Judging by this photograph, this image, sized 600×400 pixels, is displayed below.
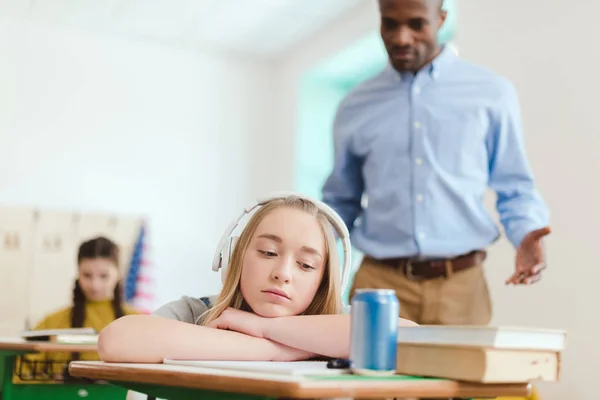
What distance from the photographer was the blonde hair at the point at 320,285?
57.3 inches

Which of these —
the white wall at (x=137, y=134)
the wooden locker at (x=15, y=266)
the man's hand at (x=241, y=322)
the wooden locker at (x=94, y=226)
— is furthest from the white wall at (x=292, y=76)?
the man's hand at (x=241, y=322)

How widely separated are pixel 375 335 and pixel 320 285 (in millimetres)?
468

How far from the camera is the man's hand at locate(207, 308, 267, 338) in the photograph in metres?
1.28

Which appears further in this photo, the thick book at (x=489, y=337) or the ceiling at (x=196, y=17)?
the ceiling at (x=196, y=17)

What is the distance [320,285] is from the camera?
1.49 m

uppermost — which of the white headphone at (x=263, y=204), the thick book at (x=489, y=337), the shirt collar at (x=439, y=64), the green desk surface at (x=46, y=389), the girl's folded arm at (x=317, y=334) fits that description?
the shirt collar at (x=439, y=64)

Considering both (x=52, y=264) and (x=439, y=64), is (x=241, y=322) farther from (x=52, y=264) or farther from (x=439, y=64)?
(x=52, y=264)

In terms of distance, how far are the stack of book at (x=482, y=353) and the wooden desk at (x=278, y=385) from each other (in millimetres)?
27

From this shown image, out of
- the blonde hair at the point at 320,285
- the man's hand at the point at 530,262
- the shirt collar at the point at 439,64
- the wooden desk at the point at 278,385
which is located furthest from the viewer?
the shirt collar at the point at 439,64

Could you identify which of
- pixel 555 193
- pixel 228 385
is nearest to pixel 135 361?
pixel 228 385

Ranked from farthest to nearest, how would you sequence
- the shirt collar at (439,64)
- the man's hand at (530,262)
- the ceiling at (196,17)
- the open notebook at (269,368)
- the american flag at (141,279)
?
the american flag at (141,279)
the ceiling at (196,17)
the shirt collar at (439,64)
the man's hand at (530,262)
the open notebook at (269,368)

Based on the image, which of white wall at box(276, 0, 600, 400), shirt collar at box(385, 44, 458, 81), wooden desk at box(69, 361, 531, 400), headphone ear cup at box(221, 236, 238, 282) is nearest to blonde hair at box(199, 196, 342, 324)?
headphone ear cup at box(221, 236, 238, 282)

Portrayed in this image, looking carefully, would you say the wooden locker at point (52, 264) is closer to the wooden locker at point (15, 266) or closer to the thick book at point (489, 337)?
the wooden locker at point (15, 266)

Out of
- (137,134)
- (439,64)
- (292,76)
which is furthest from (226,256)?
(292,76)
